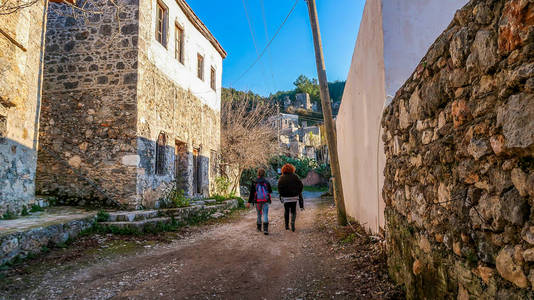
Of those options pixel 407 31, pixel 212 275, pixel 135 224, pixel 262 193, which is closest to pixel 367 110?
pixel 407 31

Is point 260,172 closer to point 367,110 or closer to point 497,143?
point 367,110

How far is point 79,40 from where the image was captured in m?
8.42

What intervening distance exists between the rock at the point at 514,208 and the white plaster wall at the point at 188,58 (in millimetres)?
8665

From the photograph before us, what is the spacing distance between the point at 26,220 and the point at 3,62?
8.53 feet

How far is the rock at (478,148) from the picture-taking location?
1585 millimetres

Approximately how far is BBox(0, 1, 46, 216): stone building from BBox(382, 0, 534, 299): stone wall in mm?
6220

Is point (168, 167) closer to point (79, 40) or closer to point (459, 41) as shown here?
point (79, 40)

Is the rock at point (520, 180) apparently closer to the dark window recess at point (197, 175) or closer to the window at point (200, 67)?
the dark window recess at point (197, 175)

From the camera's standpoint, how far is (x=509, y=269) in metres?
1.42

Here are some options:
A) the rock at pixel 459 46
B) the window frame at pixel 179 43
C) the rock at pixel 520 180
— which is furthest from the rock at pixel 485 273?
the window frame at pixel 179 43

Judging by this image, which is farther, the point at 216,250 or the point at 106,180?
the point at 106,180

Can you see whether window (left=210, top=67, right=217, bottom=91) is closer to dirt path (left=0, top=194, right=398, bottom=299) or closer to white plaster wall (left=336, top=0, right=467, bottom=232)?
white plaster wall (left=336, top=0, right=467, bottom=232)

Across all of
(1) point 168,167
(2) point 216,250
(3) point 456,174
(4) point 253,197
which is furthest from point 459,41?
(1) point 168,167

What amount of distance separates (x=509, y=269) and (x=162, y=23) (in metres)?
10.1
